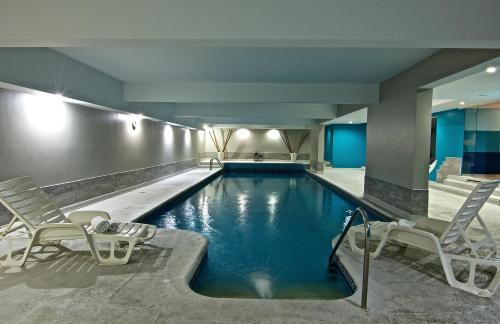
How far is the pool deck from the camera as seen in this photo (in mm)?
2096

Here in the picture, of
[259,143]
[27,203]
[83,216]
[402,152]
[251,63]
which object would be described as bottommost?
[83,216]

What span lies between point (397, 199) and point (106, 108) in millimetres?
6593

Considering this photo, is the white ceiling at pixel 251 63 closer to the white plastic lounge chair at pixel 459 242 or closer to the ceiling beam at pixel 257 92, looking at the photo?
the ceiling beam at pixel 257 92

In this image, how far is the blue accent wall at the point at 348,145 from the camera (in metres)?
16.6

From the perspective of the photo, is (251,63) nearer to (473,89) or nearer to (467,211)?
(467,211)

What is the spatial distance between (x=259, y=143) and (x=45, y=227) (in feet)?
58.6

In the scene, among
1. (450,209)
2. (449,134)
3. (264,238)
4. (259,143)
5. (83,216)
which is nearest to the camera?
(83,216)

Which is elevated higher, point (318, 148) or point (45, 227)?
point (318, 148)

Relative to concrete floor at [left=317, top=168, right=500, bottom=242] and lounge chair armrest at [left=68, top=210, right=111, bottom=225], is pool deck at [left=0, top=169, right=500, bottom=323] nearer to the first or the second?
lounge chair armrest at [left=68, top=210, right=111, bottom=225]

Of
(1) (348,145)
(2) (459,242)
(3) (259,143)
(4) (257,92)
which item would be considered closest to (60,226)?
(2) (459,242)

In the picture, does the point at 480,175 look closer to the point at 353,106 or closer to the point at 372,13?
the point at 353,106

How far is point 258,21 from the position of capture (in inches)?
108

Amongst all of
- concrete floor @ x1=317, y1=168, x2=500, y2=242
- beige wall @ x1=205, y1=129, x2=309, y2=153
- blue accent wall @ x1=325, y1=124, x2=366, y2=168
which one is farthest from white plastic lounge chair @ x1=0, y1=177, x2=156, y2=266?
beige wall @ x1=205, y1=129, x2=309, y2=153

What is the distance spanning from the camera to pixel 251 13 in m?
2.75
